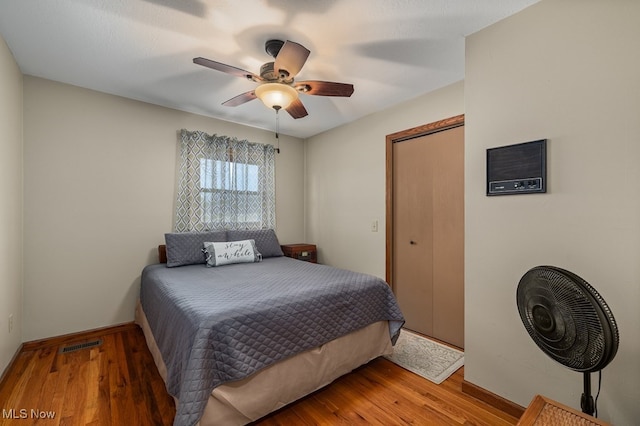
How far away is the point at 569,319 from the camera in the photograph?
1056 millimetres

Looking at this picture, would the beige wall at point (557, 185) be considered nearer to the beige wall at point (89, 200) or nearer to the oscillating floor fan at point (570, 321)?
the oscillating floor fan at point (570, 321)

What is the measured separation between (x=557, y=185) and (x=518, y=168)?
0.68ft

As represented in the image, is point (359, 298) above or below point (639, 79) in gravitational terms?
below

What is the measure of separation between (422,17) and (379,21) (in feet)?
0.85

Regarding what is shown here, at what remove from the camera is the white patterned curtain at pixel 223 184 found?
10.6 feet

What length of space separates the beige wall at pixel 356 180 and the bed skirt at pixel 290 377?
3.78 ft

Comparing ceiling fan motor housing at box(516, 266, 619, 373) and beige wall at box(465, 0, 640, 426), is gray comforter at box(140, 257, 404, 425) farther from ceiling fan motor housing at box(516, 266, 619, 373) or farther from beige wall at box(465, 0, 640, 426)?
ceiling fan motor housing at box(516, 266, 619, 373)

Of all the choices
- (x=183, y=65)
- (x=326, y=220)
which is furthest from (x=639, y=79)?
(x=326, y=220)

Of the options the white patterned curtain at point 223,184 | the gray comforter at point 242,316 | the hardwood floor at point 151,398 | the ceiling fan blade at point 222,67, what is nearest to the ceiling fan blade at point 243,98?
the ceiling fan blade at point 222,67

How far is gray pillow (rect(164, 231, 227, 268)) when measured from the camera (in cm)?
280

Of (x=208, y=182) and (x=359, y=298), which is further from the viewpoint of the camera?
(x=208, y=182)

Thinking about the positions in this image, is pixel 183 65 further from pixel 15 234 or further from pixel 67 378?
pixel 67 378

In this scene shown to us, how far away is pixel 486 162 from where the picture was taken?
178 centimetres

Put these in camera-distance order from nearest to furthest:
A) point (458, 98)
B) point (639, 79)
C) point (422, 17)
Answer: point (639, 79)
point (422, 17)
point (458, 98)
